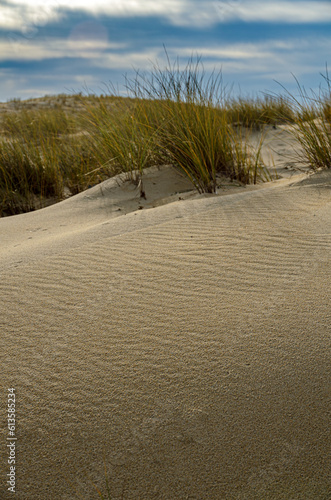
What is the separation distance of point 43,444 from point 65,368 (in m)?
0.33

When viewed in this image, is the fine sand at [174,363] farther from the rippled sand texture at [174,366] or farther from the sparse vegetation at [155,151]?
the sparse vegetation at [155,151]

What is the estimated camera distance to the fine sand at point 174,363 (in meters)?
1.42

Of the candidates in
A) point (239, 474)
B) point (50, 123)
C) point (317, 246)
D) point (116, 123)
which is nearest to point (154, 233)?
point (317, 246)

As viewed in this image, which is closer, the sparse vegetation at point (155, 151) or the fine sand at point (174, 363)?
the fine sand at point (174, 363)

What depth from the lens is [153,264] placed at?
8.47 feet

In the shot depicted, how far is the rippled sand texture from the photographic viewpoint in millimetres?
1417

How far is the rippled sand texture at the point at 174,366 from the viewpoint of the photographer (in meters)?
1.42

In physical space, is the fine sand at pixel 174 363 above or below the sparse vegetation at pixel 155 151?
below

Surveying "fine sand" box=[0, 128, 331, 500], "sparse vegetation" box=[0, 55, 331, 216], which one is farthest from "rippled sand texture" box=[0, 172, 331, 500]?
"sparse vegetation" box=[0, 55, 331, 216]

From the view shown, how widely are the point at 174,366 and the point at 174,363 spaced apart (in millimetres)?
17

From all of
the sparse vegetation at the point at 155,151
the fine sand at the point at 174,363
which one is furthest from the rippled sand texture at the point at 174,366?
the sparse vegetation at the point at 155,151

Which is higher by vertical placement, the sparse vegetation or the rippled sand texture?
the sparse vegetation

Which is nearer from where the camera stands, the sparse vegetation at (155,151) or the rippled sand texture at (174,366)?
the rippled sand texture at (174,366)

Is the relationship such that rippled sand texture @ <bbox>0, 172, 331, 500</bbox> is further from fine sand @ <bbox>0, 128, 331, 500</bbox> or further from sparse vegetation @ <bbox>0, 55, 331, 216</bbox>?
sparse vegetation @ <bbox>0, 55, 331, 216</bbox>
